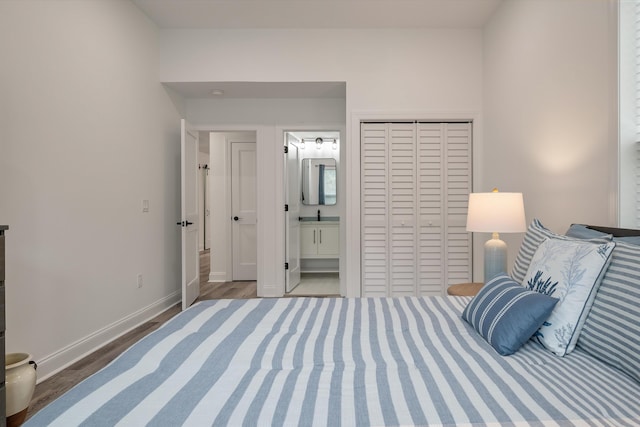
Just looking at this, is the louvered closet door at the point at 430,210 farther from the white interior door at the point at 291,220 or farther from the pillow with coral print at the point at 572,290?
the pillow with coral print at the point at 572,290

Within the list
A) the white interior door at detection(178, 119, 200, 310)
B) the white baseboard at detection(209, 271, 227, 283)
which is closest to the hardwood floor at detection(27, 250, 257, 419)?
the white interior door at detection(178, 119, 200, 310)

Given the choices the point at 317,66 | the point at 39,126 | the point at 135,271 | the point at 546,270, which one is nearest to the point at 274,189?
the point at 317,66

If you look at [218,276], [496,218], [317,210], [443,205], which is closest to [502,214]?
[496,218]

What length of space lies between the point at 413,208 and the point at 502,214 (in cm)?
149

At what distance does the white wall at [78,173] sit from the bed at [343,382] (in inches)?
56.1

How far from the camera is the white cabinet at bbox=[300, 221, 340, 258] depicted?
6.21 metres

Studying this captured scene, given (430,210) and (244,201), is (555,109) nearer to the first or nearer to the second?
(430,210)

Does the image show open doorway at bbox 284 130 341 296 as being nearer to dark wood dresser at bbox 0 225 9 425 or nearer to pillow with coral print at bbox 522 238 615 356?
dark wood dresser at bbox 0 225 9 425

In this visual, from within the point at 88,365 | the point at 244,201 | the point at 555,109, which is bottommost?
the point at 88,365

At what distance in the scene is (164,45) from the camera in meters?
3.91

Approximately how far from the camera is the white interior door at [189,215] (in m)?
3.93

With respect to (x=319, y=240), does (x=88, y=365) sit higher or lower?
lower

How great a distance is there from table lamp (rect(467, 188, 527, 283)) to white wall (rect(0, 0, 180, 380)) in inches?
107

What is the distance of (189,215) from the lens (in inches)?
162
